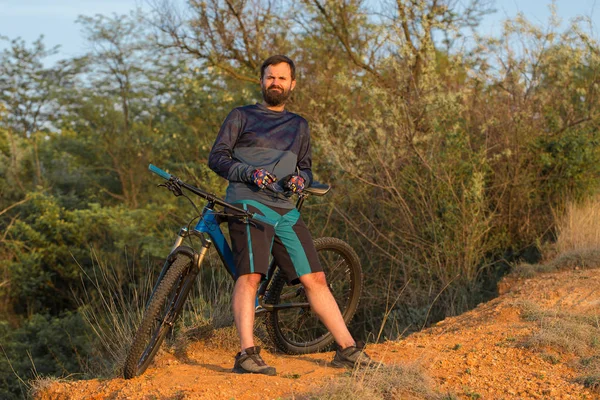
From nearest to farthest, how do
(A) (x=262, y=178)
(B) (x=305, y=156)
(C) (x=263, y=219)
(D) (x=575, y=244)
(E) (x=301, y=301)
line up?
(A) (x=262, y=178) → (C) (x=263, y=219) → (B) (x=305, y=156) → (E) (x=301, y=301) → (D) (x=575, y=244)

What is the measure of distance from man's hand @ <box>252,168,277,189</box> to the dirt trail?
111cm

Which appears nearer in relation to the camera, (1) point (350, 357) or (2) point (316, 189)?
(1) point (350, 357)

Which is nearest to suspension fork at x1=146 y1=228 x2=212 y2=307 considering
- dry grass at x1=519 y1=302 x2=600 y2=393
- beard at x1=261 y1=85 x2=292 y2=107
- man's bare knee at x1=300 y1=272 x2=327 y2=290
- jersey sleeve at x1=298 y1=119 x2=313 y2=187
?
man's bare knee at x1=300 y1=272 x2=327 y2=290

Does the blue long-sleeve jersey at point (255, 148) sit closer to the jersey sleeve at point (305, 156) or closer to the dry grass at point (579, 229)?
the jersey sleeve at point (305, 156)

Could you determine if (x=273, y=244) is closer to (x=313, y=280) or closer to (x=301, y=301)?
(x=313, y=280)

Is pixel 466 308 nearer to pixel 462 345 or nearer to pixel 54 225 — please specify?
→ pixel 462 345

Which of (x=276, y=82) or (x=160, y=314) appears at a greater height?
(x=276, y=82)

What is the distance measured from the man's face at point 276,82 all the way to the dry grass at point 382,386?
1.73 m

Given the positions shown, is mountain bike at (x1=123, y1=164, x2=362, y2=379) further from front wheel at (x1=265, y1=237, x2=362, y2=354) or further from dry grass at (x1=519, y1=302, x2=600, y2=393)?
dry grass at (x1=519, y1=302, x2=600, y2=393)

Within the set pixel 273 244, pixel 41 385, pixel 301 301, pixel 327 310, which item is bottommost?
pixel 41 385

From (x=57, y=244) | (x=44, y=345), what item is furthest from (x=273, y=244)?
(x=57, y=244)

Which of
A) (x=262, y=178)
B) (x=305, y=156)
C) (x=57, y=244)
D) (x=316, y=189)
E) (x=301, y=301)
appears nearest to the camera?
(x=262, y=178)

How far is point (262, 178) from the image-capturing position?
4438 millimetres

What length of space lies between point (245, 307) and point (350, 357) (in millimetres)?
702
